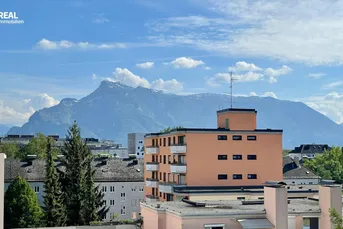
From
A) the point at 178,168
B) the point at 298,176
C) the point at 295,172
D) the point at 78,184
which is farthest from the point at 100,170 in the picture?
the point at 295,172

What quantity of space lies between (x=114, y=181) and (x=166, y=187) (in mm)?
24651

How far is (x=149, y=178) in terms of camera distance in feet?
252

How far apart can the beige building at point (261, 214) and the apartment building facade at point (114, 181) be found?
49.4 metres

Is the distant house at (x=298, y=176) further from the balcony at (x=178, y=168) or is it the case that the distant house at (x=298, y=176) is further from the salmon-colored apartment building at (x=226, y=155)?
the balcony at (x=178, y=168)

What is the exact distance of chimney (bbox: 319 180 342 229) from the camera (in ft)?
119

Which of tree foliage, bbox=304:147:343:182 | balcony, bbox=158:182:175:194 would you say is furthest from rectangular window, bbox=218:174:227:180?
tree foliage, bbox=304:147:343:182

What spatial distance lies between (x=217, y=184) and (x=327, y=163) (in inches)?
2494

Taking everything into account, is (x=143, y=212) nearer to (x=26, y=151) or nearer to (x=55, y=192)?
(x=55, y=192)

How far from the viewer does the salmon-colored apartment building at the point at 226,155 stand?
6288 centimetres

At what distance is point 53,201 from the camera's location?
62.2m

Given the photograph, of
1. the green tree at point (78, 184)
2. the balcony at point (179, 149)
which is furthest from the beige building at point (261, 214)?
the green tree at point (78, 184)


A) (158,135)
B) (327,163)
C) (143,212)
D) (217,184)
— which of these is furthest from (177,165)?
(327,163)

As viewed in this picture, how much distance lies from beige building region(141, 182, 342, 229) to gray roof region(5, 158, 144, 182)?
5033 centimetres

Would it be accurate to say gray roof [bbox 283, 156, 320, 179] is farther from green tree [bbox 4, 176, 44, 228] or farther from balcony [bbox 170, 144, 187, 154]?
green tree [bbox 4, 176, 44, 228]
